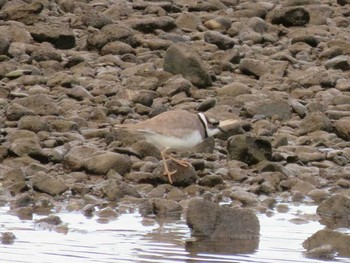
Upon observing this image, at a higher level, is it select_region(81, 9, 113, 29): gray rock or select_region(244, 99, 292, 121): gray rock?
select_region(81, 9, 113, 29): gray rock

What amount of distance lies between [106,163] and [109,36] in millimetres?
5709

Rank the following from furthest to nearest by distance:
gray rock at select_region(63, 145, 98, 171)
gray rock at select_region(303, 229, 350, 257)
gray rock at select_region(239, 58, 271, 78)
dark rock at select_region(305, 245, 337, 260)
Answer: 1. gray rock at select_region(239, 58, 271, 78)
2. gray rock at select_region(63, 145, 98, 171)
3. gray rock at select_region(303, 229, 350, 257)
4. dark rock at select_region(305, 245, 337, 260)

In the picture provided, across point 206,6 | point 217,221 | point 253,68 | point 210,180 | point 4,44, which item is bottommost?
point 217,221

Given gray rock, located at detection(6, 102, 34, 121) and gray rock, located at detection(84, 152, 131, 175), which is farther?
gray rock, located at detection(6, 102, 34, 121)

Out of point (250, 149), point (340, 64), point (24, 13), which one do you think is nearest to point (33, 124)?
point (250, 149)

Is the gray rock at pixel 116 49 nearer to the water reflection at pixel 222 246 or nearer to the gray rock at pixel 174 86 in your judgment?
the gray rock at pixel 174 86

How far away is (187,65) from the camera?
15.4 m

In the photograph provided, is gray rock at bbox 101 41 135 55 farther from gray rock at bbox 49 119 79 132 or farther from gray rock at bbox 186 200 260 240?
gray rock at bbox 186 200 260 240

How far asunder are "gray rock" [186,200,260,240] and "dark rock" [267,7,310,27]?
34.4 ft

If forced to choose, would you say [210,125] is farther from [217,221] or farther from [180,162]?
[217,221]

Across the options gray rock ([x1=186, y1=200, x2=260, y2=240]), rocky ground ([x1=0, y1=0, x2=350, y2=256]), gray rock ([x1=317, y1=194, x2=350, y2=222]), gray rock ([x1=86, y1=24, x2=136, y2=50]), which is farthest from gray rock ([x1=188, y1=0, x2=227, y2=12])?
gray rock ([x1=186, y1=200, x2=260, y2=240])

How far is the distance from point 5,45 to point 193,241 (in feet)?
25.3

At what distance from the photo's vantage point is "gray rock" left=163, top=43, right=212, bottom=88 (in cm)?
1529

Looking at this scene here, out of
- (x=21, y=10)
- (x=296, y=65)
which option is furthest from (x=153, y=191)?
(x=21, y=10)
